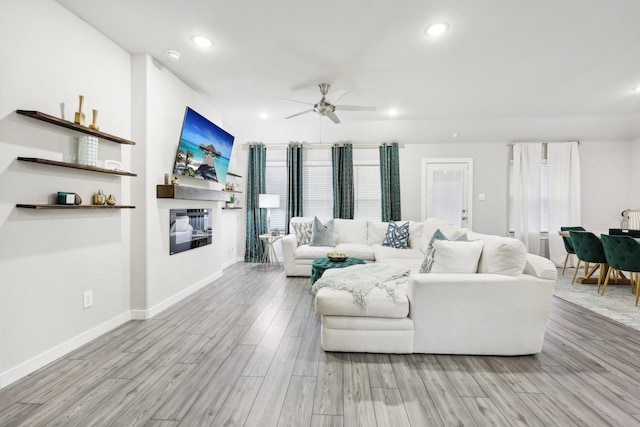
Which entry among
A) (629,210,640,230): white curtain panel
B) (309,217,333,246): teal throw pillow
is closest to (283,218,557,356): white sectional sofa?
(309,217,333,246): teal throw pillow

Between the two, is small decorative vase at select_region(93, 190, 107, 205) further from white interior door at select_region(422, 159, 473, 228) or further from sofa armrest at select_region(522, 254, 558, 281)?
white interior door at select_region(422, 159, 473, 228)

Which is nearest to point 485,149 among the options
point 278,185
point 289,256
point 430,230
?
point 430,230

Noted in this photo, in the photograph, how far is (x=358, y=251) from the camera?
185 inches

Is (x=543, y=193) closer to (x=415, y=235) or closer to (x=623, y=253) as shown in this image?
(x=623, y=253)

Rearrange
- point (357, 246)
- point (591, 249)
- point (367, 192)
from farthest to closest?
point (367, 192)
point (357, 246)
point (591, 249)

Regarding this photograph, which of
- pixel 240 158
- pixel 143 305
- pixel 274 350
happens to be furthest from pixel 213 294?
pixel 240 158

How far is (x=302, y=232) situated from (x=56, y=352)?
3675 millimetres

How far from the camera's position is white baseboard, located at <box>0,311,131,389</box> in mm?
1867

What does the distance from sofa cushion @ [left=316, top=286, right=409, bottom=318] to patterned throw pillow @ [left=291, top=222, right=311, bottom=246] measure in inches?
118

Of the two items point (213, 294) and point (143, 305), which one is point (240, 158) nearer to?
point (213, 294)

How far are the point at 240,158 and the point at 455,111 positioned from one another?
4214 millimetres

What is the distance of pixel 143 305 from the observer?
2992mm

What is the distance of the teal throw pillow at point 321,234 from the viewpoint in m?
5.09

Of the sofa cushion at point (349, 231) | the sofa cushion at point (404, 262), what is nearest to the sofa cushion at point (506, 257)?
the sofa cushion at point (404, 262)
